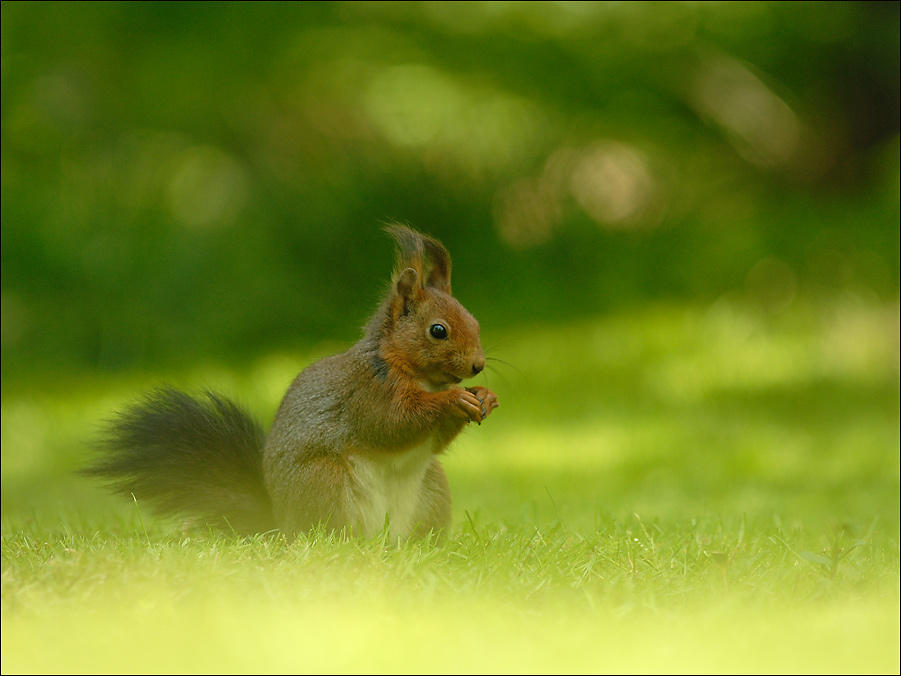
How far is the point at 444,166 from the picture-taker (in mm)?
9664

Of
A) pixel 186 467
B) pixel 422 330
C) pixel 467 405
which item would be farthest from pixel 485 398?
pixel 186 467

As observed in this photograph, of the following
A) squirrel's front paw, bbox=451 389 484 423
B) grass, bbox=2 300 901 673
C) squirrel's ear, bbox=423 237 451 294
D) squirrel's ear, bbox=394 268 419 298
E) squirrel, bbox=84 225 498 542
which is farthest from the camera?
squirrel's ear, bbox=423 237 451 294

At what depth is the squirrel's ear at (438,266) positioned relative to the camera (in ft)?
11.8

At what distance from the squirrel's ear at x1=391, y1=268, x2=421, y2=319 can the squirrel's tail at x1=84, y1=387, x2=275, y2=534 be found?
78 centimetres

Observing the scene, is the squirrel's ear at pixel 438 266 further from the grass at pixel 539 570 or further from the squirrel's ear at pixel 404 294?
the grass at pixel 539 570

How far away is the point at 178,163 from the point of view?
10.8 m

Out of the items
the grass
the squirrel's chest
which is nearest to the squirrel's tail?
the grass

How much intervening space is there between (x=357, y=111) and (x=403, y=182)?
3042 mm

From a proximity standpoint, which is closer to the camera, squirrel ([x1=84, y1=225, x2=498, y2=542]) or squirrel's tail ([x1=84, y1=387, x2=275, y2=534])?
squirrel ([x1=84, y1=225, x2=498, y2=542])

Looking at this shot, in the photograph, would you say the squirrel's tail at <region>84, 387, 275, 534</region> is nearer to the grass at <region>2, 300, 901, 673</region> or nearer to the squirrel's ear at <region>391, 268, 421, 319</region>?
the grass at <region>2, 300, 901, 673</region>

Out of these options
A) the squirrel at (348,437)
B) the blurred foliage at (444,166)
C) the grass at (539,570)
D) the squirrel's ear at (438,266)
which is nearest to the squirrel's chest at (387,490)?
the squirrel at (348,437)

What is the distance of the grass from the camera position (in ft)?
7.55

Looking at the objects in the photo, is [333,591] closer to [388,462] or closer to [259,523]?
[388,462]

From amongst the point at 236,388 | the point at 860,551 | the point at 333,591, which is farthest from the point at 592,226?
the point at 333,591
